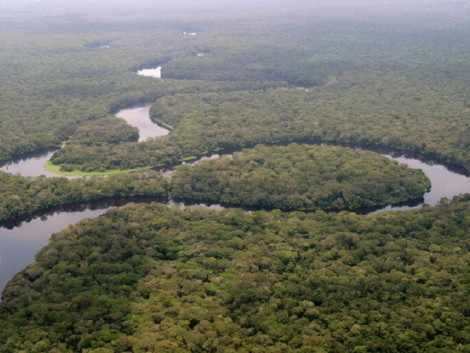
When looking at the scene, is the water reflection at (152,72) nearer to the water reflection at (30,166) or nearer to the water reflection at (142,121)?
the water reflection at (142,121)

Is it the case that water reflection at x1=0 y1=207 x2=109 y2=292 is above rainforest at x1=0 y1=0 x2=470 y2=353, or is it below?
below

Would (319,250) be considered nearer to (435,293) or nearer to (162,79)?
(435,293)

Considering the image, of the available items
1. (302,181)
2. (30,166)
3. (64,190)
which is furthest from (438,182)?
(30,166)

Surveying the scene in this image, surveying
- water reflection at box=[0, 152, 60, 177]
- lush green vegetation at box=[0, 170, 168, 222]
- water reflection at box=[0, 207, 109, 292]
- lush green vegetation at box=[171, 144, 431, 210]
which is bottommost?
water reflection at box=[0, 207, 109, 292]

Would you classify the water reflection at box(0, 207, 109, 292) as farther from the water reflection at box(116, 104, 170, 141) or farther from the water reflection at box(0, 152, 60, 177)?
the water reflection at box(116, 104, 170, 141)

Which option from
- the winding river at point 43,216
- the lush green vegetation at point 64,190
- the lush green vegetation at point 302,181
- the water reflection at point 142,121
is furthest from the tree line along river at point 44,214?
the water reflection at point 142,121

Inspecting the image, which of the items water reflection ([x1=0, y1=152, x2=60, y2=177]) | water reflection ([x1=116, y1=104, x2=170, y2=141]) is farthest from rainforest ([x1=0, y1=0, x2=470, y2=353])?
water reflection ([x1=116, y1=104, x2=170, y2=141])

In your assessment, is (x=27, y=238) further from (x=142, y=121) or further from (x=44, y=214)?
(x=142, y=121)
